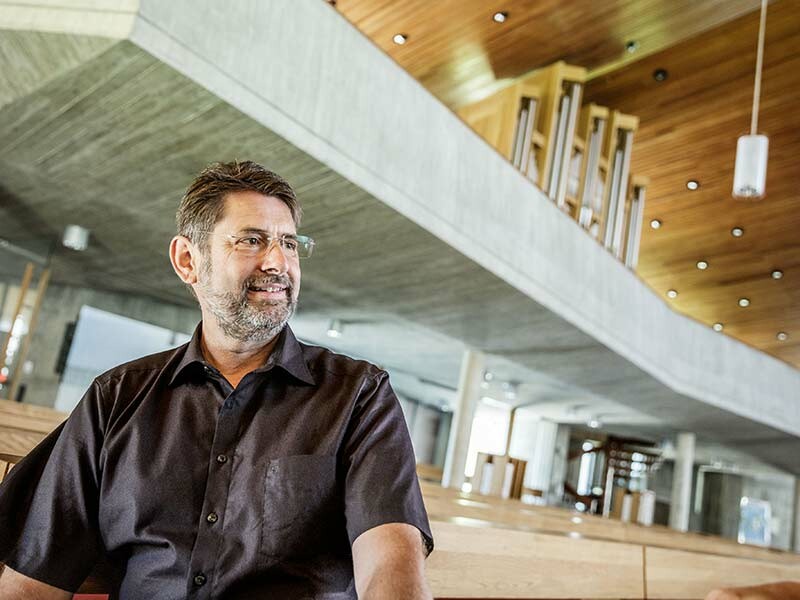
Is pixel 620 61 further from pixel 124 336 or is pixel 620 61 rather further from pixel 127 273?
pixel 124 336

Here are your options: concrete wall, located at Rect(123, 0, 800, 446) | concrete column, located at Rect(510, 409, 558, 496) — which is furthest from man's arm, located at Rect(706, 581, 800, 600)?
concrete column, located at Rect(510, 409, 558, 496)

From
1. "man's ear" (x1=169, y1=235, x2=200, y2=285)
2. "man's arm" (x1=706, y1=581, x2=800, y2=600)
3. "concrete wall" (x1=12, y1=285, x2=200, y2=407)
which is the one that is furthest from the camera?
"concrete wall" (x1=12, y1=285, x2=200, y2=407)

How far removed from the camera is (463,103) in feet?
32.8

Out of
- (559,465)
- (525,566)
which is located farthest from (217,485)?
(559,465)

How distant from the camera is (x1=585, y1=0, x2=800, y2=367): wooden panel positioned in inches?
345

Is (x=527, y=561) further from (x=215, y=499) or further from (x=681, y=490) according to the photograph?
(x=681, y=490)

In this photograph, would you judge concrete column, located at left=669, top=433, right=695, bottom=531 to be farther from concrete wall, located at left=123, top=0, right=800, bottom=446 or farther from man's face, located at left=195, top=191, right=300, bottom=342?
man's face, located at left=195, top=191, right=300, bottom=342

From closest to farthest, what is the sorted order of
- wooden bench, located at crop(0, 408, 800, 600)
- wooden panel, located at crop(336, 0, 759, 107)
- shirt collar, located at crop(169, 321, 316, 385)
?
shirt collar, located at crop(169, 321, 316, 385) → wooden bench, located at crop(0, 408, 800, 600) → wooden panel, located at crop(336, 0, 759, 107)

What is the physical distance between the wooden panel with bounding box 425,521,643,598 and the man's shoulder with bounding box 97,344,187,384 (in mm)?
882

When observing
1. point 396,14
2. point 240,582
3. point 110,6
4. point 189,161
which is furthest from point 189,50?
point 396,14

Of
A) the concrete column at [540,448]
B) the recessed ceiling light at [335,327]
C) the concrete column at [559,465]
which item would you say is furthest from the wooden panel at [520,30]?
the concrete column at [559,465]

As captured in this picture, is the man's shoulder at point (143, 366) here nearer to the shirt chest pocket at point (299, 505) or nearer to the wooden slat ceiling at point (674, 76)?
the shirt chest pocket at point (299, 505)

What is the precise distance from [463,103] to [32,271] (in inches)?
218

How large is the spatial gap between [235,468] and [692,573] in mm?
2818
